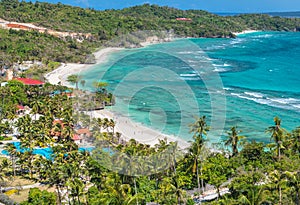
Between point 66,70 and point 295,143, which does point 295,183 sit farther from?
point 66,70

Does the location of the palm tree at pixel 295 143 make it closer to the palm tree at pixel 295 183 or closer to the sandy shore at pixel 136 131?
the sandy shore at pixel 136 131

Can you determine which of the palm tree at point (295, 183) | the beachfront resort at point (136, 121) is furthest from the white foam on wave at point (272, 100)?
the palm tree at point (295, 183)

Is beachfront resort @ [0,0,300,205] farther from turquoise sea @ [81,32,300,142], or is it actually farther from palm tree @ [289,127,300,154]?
turquoise sea @ [81,32,300,142]

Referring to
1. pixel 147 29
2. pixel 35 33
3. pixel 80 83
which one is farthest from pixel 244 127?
pixel 147 29

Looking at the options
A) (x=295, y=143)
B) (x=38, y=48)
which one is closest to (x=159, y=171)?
(x=295, y=143)

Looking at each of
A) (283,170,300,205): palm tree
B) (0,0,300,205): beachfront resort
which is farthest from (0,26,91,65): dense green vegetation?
(283,170,300,205): palm tree

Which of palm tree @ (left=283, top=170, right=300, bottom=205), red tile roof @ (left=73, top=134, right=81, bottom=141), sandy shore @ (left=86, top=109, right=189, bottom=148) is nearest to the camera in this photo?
palm tree @ (left=283, top=170, right=300, bottom=205)
